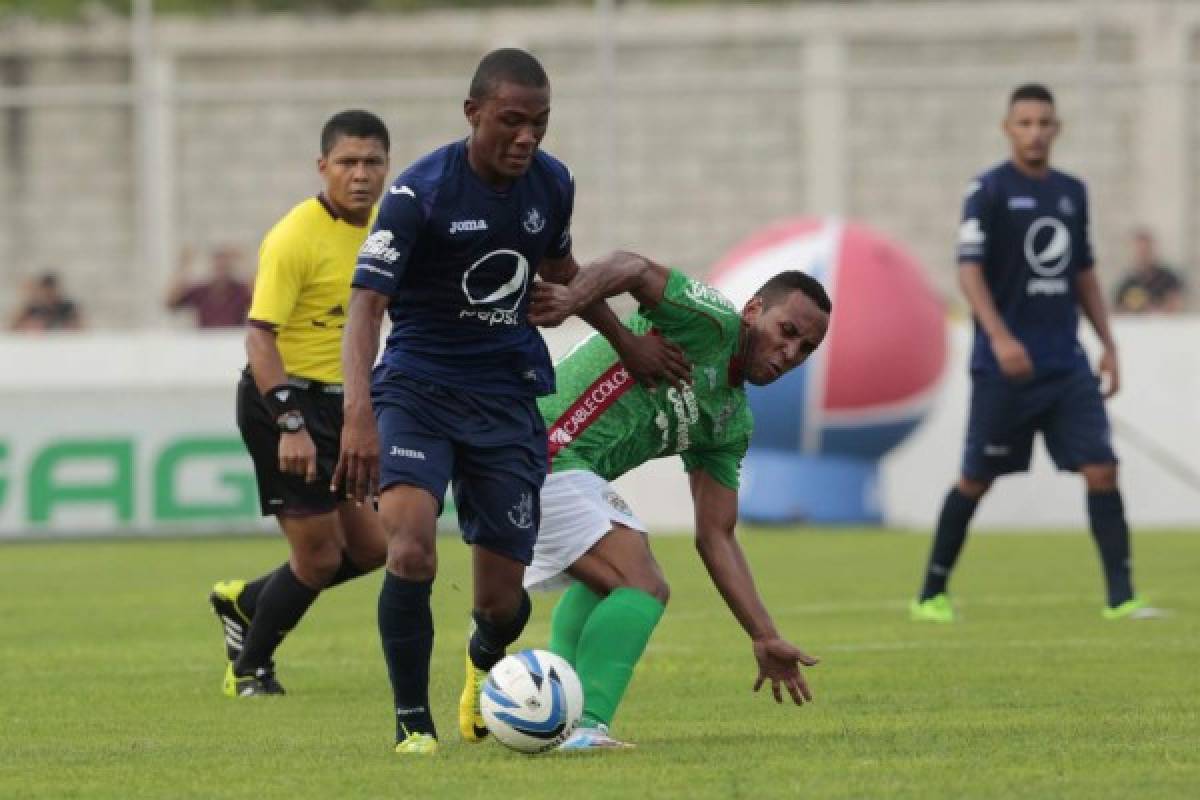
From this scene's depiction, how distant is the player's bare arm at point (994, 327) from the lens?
11938mm

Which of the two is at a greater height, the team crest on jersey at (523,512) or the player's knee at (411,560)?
the team crest on jersey at (523,512)

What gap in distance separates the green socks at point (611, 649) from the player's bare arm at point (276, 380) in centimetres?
184

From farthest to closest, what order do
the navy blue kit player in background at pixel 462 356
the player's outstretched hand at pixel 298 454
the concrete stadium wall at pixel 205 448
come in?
the concrete stadium wall at pixel 205 448 < the player's outstretched hand at pixel 298 454 < the navy blue kit player in background at pixel 462 356

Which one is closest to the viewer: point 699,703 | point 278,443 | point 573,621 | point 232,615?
point 573,621

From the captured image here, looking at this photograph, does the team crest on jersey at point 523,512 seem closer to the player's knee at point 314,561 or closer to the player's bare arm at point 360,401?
the player's bare arm at point 360,401

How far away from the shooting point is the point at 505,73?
7191 millimetres

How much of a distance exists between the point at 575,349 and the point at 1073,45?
1619 cm

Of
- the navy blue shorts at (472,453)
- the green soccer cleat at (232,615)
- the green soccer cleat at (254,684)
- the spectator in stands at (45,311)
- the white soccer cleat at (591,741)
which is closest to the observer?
the navy blue shorts at (472,453)

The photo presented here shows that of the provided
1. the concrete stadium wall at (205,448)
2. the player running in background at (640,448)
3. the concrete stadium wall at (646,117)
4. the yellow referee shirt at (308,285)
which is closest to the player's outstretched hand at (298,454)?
the yellow referee shirt at (308,285)

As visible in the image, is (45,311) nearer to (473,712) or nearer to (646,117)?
(646,117)

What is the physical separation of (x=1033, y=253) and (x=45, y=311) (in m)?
11.6

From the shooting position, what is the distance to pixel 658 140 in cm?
2320

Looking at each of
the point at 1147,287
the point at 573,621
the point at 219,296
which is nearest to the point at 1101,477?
the point at 573,621

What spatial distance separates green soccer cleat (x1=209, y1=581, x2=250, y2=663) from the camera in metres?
10.3
